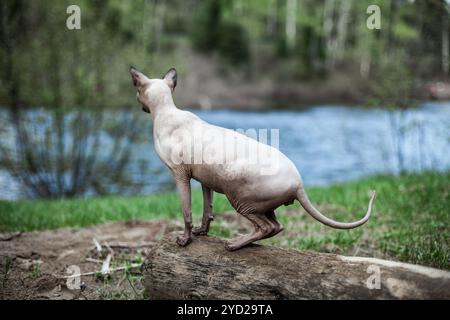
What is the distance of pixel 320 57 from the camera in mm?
38406

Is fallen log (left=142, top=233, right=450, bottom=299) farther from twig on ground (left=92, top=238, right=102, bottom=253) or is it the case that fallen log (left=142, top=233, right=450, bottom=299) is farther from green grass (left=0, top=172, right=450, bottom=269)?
twig on ground (left=92, top=238, right=102, bottom=253)

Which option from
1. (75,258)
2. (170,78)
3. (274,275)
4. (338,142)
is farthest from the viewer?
(338,142)

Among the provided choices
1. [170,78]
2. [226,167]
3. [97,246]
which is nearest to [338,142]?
[97,246]

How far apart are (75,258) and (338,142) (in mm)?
19272

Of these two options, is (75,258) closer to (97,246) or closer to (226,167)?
(97,246)

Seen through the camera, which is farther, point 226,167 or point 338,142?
point 338,142

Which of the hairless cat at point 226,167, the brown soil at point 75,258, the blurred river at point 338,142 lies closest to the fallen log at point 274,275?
the hairless cat at point 226,167

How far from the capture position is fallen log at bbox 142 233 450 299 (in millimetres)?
2826

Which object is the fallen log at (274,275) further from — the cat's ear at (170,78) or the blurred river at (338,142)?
the blurred river at (338,142)

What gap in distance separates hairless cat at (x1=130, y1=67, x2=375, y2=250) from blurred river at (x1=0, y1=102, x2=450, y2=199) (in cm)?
738

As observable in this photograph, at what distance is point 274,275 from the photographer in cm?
A: 318

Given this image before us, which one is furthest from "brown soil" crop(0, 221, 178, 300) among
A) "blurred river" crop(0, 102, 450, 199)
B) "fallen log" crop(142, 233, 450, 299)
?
"blurred river" crop(0, 102, 450, 199)

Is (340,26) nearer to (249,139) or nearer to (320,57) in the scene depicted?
(320,57)
